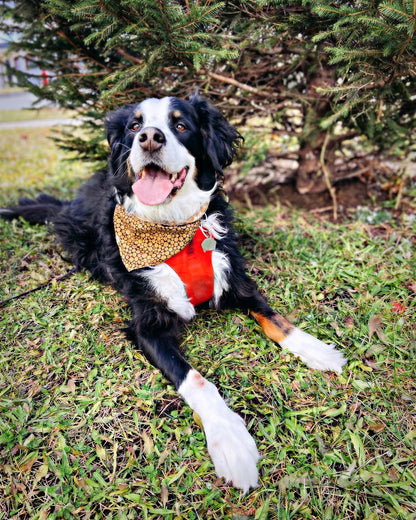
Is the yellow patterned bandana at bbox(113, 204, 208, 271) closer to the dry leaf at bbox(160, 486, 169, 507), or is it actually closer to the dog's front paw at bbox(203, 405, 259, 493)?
the dog's front paw at bbox(203, 405, 259, 493)

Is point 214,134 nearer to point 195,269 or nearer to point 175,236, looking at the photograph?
point 175,236

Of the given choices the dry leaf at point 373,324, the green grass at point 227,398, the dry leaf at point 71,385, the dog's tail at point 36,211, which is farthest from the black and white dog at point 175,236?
the dog's tail at point 36,211

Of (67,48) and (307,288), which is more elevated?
(67,48)

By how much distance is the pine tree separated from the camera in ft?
7.13

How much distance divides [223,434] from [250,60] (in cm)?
305

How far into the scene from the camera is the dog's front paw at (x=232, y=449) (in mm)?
1621

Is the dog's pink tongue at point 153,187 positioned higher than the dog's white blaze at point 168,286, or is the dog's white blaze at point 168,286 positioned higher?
the dog's pink tongue at point 153,187

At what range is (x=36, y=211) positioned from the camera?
370 cm

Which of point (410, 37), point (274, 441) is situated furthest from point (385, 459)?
point (410, 37)

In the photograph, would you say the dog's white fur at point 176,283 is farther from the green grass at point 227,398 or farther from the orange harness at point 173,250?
the green grass at point 227,398

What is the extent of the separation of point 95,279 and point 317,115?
8.08 feet

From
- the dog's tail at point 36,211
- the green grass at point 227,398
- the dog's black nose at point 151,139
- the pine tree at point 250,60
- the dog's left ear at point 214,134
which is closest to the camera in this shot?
the green grass at point 227,398

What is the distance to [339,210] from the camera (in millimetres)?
3762

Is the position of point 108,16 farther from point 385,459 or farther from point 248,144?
point 385,459
